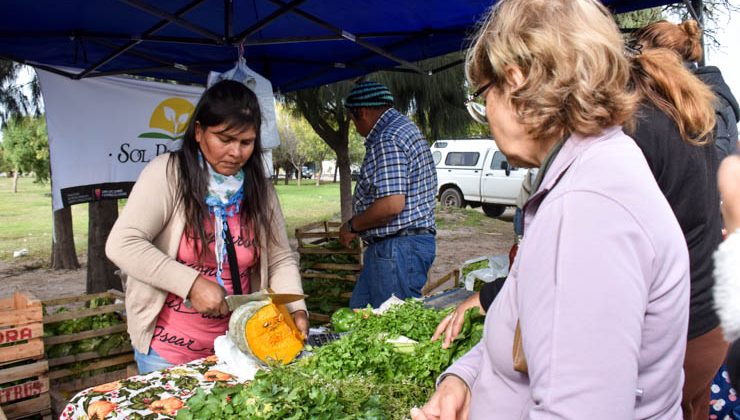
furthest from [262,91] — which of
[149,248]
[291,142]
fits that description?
[291,142]

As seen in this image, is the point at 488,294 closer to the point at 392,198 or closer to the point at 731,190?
the point at 731,190

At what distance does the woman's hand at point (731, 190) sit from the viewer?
77 centimetres

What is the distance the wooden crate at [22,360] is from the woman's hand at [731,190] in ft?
11.9

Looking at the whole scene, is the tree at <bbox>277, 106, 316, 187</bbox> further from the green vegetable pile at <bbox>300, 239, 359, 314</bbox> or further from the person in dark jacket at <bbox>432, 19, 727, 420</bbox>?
the person in dark jacket at <bbox>432, 19, 727, 420</bbox>

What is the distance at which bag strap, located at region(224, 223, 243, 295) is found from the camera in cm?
243

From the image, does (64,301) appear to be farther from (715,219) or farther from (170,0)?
(715,219)

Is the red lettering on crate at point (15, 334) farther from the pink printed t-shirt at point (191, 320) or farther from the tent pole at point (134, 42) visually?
the tent pole at point (134, 42)

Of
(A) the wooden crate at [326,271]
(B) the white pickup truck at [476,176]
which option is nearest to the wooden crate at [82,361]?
(A) the wooden crate at [326,271]

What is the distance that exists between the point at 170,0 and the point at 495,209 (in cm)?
1588

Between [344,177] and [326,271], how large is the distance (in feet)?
17.4

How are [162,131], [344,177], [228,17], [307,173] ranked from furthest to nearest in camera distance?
1. [307,173]
2. [344,177]
3. [162,131]
4. [228,17]

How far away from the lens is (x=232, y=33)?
374 centimetres

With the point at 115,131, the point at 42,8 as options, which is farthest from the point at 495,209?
the point at 42,8

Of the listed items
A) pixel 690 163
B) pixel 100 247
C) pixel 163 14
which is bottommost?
pixel 100 247
